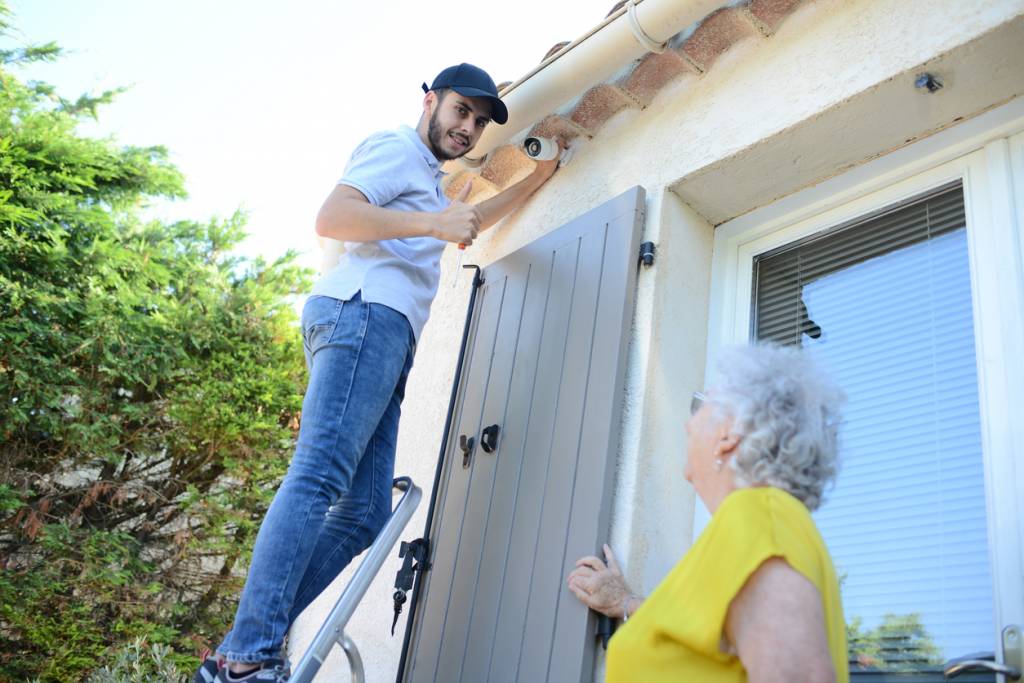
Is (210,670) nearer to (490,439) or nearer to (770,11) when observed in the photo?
(490,439)

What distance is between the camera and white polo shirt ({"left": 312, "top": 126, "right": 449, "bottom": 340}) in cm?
232

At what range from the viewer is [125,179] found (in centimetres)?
586

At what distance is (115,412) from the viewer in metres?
5.00

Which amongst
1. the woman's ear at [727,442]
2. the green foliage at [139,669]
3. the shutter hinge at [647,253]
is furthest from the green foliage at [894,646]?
the green foliage at [139,669]

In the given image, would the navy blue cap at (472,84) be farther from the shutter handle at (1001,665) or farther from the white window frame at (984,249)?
the shutter handle at (1001,665)

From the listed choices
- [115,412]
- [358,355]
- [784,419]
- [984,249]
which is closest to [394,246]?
[358,355]

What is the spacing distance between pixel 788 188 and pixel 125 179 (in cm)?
499

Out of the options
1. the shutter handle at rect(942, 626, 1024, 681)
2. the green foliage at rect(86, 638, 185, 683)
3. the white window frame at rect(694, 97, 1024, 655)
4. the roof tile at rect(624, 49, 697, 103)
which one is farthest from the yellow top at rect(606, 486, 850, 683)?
the green foliage at rect(86, 638, 185, 683)

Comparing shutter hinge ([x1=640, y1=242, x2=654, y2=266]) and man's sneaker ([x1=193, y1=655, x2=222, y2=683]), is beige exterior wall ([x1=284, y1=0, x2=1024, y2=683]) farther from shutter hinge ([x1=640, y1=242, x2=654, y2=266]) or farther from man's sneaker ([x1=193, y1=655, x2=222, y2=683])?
man's sneaker ([x1=193, y1=655, x2=222, y2=683])

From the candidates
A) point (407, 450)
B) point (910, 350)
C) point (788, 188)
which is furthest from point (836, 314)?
point (407, 450)

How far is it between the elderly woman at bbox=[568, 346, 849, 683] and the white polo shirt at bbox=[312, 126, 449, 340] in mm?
1092

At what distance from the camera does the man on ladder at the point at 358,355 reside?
1.86m

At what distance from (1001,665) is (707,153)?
4.92ft

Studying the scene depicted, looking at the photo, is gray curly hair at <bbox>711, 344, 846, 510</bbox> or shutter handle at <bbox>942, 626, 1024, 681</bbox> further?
shutter handle at <bbox>942, 626, 1024, 681</bbox>
